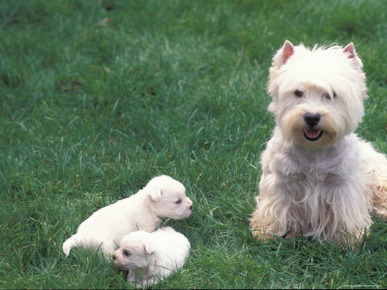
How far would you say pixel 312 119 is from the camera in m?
3.93

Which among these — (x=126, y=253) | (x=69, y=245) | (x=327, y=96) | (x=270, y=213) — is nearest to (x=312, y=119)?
(x=327, y=96)

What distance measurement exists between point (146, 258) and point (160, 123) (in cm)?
221

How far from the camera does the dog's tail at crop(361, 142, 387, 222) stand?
189 inches

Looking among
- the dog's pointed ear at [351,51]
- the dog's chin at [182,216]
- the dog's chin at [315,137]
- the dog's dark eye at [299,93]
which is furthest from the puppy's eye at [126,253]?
the dog's pointed ear at [351,51]

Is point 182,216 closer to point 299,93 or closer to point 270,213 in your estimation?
point 270,213

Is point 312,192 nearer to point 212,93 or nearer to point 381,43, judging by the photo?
point 212,93

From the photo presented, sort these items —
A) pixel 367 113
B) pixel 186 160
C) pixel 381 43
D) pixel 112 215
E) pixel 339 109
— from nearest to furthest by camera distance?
1. pixel 339 109
2. pixel 112 215
3. pixel 186 160
4. pixel 367 113
5. pixel 381 43

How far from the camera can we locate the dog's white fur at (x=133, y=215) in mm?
4133

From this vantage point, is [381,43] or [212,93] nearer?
[212,93]

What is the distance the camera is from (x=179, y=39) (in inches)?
283

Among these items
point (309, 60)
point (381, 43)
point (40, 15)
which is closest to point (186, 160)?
point (309, 60)

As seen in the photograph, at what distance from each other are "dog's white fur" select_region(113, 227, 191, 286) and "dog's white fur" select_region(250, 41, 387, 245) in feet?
2.54

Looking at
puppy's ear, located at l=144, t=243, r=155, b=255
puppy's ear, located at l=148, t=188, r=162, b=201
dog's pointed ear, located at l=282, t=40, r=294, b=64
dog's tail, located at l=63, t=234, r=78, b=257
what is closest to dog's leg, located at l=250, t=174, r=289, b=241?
puppy's ear, located at l=148, t=188, r=162, b=201

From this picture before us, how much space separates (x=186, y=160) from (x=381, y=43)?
294 centimetres
